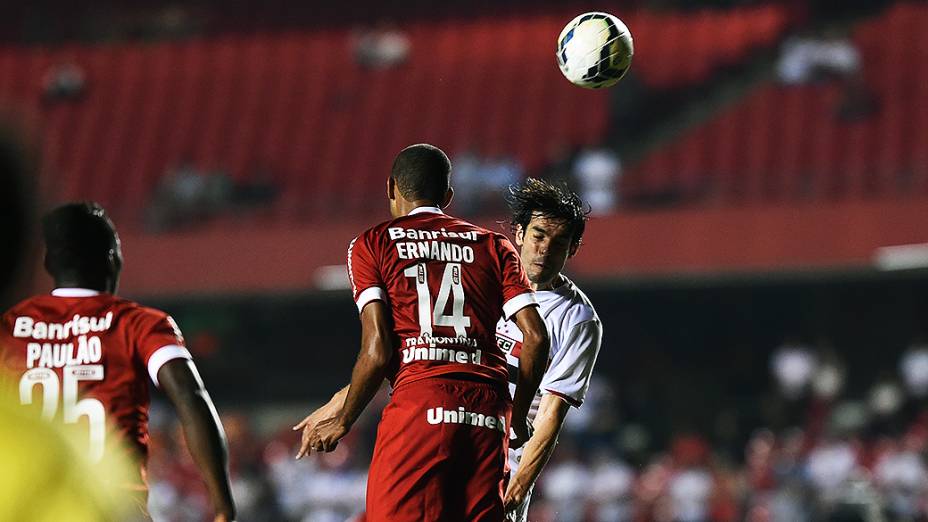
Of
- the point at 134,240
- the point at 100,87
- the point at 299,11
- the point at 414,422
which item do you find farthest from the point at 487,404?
the point at 299,11

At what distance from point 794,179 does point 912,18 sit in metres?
4.01

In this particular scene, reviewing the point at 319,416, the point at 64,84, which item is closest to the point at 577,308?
the point at 319,416

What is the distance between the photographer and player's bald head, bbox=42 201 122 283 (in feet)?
14.6

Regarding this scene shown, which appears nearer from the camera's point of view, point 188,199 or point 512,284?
point 512,284

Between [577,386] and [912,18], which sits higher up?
[912,18]

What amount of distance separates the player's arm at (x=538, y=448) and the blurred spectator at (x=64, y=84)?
59.2 ft

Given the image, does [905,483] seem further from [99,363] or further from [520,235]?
[99,363]

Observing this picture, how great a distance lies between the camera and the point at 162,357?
14.1 feet

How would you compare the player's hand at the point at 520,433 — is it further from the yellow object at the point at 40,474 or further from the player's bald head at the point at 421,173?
the yellow object at the point at 40,474

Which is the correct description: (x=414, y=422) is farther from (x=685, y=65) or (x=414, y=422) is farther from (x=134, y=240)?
(x=685, y=65)

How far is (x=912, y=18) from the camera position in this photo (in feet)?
63.1

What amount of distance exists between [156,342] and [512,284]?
1.17 metres

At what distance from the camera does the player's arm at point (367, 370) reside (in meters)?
4.57

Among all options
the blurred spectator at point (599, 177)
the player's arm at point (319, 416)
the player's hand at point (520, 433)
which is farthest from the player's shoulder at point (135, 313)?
the blurred spectator at point (599, 177)
